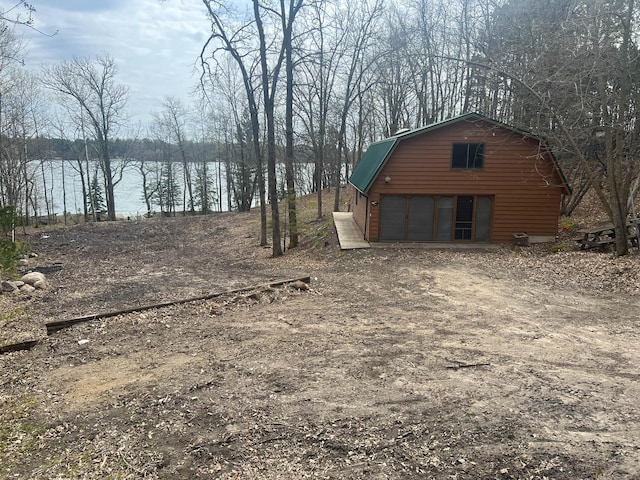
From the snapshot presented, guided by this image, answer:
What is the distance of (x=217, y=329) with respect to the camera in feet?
24.0

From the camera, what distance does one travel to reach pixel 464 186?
1496cm

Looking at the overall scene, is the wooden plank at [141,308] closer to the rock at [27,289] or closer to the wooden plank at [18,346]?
the wooden plank at [18,346]

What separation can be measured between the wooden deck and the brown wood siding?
66cm

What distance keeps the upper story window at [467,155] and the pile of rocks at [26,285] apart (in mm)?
13406

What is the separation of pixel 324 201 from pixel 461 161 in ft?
64.4

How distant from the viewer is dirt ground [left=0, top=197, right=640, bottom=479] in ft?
12.6

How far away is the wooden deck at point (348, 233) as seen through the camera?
15008 millimetres

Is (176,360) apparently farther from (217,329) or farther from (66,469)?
(66,469)

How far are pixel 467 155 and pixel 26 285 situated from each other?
1419 cm

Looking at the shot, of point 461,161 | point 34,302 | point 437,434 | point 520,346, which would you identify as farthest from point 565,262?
point 34,302

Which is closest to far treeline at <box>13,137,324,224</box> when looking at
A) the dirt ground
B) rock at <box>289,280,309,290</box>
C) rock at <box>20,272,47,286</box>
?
rock at <box>20,272,47,286</box>

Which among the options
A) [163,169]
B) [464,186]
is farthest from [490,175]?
[163,169]

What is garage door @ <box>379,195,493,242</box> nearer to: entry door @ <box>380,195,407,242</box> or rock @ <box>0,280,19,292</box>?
entry door @ <box>380,195,407,242</box>

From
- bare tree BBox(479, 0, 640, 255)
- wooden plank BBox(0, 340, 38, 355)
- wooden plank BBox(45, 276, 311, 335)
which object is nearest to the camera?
wooden plank BBox(0, 340, 38, 355)
